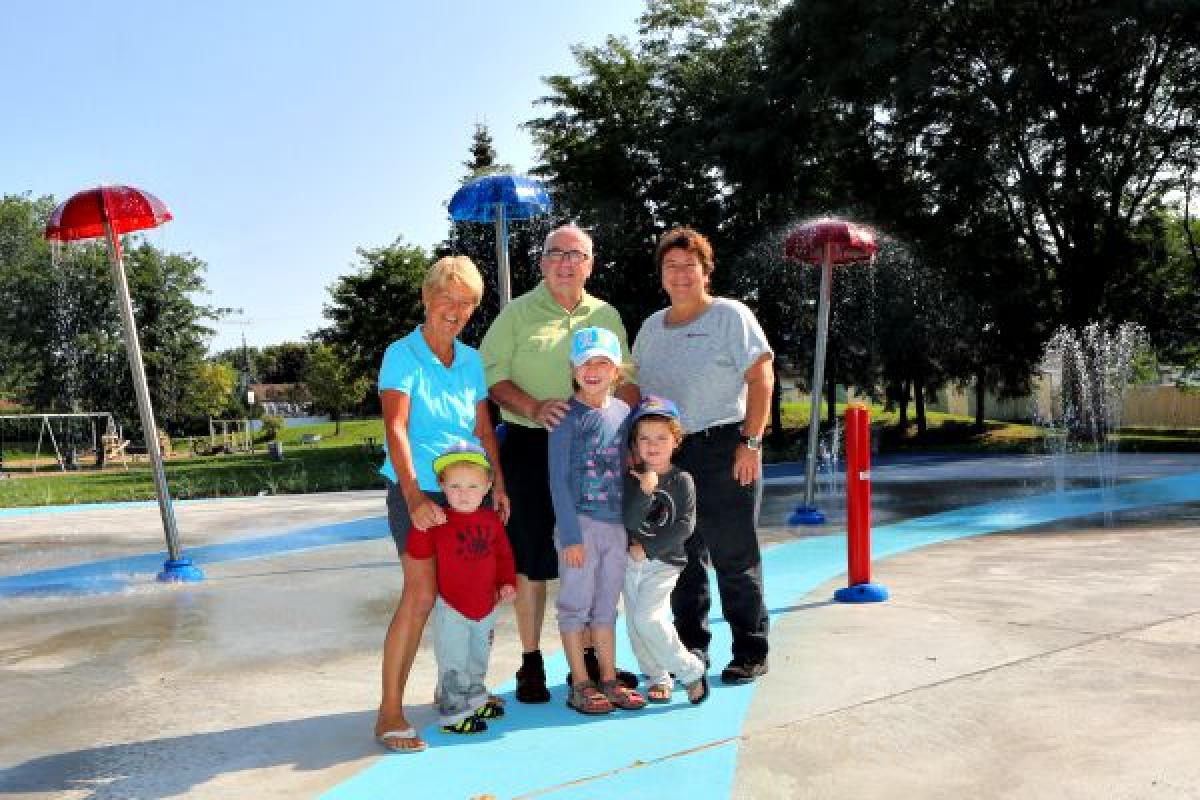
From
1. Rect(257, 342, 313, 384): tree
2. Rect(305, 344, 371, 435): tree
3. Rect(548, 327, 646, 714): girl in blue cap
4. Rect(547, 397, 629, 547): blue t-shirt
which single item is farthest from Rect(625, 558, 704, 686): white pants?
Rect(257, 342, 313, 384): tree

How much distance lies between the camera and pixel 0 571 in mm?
9094

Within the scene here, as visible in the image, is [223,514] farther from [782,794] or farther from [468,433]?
[782,794]

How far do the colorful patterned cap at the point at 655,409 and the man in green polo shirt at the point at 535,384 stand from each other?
298 mm

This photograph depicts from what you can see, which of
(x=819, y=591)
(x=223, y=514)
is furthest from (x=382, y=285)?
(x=819, y=591)

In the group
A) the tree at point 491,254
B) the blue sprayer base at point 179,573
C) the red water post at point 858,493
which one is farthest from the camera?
the tree at point 491,254

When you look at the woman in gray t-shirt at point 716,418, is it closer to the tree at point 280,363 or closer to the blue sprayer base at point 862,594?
the blue sprayer base at point 862,594

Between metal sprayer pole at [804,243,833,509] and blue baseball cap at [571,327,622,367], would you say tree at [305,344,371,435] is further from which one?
blue baseball cap at [571,327,622,367]

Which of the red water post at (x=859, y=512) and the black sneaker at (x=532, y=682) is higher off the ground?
the red water post at (x=859, y=512)

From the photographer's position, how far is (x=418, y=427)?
13.0 ft

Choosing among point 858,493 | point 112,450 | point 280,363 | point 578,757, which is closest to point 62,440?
point 112,450

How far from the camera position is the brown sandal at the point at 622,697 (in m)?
4.19

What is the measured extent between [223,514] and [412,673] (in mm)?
9180

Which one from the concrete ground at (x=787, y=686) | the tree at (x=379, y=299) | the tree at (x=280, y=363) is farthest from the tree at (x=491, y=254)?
the tree at (x=280, y=363)

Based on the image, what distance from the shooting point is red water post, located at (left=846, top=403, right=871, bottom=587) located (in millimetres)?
6094
